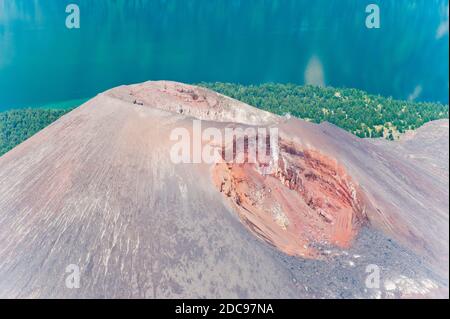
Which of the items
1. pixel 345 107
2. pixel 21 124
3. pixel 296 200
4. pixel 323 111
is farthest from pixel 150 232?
pixel 345 107

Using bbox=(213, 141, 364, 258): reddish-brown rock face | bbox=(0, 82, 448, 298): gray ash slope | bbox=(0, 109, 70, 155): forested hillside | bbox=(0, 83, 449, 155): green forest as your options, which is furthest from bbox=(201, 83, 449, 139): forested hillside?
bbox=(0, 82, 448, 298): gray ash slope

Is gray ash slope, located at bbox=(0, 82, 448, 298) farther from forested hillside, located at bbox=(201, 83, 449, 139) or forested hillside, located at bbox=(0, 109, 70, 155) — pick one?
forested hillside, located at bbox=(201, 83, 449, 139)

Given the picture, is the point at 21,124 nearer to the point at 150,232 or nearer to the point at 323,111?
the point at 323,111

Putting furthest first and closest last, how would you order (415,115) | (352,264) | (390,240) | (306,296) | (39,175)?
(415,115) → (39,175) → (390,240) → (352,264) → (306,296)

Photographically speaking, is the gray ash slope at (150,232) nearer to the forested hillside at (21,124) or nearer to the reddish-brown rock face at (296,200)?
the reddish-brown rock face at (296,200)
